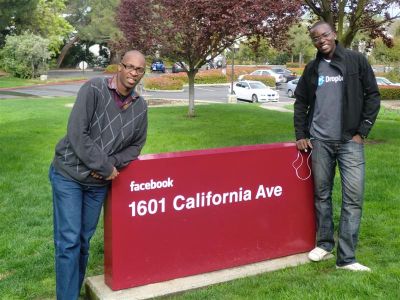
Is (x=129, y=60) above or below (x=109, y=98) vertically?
above

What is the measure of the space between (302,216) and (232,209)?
74 centimetres

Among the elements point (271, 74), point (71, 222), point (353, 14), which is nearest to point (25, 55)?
point (271, 74)

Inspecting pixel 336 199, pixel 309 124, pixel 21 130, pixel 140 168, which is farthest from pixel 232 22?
pixel 140 168

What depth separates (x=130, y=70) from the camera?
3408 mm

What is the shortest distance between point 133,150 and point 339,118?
1.61 m

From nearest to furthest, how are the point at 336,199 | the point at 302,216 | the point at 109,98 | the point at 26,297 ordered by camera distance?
the point at 109,98 → the point at 26,297 → the point at 302,216 → the point at 336,199

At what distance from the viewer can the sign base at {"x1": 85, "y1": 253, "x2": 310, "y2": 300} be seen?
12.6 ft

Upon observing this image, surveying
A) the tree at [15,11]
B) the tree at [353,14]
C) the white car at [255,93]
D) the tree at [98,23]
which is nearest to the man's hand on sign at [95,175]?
the tree at [353,14]

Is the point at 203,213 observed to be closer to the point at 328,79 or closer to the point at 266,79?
the point at 328,79

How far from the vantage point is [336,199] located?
6395mm

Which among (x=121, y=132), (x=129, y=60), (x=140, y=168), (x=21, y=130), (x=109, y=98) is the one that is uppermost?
(x=129, y=60)

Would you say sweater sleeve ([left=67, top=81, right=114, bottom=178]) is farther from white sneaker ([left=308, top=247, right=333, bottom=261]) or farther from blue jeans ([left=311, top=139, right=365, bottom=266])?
white sneaker ([left=308, top=247, right=333, bottom=261])

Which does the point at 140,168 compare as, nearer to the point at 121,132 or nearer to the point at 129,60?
the point at 121,132

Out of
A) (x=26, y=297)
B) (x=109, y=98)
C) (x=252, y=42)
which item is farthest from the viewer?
(x=252, y=42)
